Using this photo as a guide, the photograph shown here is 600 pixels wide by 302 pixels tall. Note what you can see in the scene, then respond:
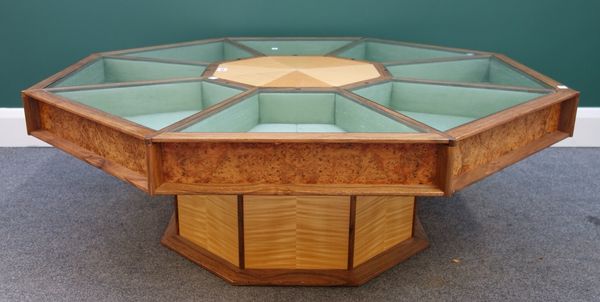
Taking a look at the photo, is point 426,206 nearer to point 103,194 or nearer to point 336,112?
point 336,112

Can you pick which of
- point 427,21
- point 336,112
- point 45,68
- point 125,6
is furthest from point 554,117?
point 45,68

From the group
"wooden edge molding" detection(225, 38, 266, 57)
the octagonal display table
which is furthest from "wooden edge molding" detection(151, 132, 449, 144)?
"wooden edge molding" detection(225, 38, 266, 57)

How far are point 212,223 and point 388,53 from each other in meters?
1.45

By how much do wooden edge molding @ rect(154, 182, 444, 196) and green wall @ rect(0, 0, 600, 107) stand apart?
198cm

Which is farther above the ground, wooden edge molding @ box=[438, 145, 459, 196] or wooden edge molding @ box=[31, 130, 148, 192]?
wooden edge molding @ box=[438, 145, 459, 196]

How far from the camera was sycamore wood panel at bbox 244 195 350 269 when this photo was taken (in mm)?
2150

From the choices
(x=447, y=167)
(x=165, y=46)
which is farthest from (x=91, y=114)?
(x=165, y=46)

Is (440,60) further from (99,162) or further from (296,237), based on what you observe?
(99,162)

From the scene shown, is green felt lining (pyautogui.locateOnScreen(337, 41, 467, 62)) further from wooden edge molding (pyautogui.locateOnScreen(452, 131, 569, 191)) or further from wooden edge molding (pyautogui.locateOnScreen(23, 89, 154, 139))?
wooden edge molding (pyautogui.locateOnScreen(23, 89, 154, 139))

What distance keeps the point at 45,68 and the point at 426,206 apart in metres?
2.51

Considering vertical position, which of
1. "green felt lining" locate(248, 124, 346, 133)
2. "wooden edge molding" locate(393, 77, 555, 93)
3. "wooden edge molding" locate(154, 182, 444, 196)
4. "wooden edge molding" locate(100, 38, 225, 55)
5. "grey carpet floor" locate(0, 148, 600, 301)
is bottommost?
"grey carpet floor" locate(0, 148, 600, 301)

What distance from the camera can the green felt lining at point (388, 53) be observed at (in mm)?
3028

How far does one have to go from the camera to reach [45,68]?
11.7 feet

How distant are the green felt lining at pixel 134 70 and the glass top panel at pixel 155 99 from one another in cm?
31
